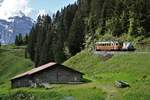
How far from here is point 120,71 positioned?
83.4 meters

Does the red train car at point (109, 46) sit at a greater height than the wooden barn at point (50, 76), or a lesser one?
greater

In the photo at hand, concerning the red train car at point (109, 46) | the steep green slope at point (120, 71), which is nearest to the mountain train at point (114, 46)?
the red train car at point (109, 46)

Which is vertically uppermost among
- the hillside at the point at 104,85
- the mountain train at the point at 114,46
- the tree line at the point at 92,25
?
the tree line at the point at 92,25

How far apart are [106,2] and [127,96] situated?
86.6 meters

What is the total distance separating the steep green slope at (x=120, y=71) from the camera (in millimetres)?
58453

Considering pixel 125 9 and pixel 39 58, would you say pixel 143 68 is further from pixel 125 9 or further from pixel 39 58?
pixel 39 58

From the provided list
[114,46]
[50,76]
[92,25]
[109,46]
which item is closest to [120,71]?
[50,76]

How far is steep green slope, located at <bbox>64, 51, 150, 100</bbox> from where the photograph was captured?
5845cm

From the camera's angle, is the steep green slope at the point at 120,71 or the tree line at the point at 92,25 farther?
the tree line at the point at 92,25

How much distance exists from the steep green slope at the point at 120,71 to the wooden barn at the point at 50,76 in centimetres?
337

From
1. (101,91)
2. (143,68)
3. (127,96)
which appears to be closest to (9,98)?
(101,91)

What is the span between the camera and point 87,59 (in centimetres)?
10962

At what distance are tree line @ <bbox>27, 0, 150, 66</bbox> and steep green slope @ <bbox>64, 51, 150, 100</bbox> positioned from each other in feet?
53.4

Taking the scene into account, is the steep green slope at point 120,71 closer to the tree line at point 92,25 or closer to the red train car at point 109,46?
the red train car at point 109,46
